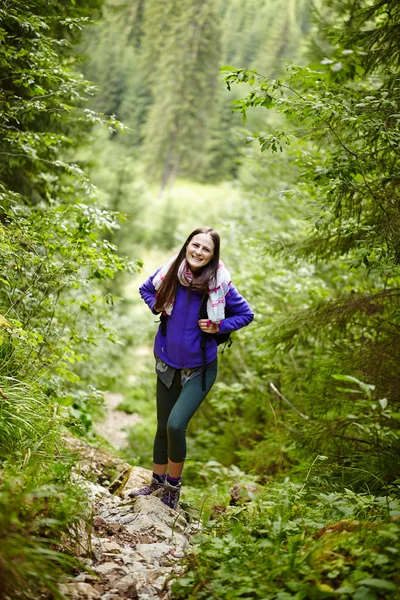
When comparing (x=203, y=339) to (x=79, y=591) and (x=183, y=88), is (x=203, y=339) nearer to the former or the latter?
(x=79, y=591)

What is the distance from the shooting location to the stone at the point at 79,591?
2.38 meters

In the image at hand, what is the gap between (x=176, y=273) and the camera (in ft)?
13.6

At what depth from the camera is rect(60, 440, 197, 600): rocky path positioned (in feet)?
A: 8.79

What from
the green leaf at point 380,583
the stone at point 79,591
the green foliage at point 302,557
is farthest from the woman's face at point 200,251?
the green leaf at point 380,583

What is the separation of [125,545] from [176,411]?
1.06 metres

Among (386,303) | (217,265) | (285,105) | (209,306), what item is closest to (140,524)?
(209,306)

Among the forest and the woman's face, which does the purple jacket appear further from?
the forest

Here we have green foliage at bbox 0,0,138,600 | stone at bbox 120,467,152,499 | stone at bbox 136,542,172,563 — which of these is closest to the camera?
green foliage at bbox 0,0,138,600

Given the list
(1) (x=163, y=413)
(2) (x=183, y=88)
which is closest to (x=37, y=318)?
(1) (x=163, y=413)

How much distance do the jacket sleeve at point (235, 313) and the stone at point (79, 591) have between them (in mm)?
2143

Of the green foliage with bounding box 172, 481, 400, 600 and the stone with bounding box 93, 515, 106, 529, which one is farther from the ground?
the stone with bounding box 93, 515, 106, 529

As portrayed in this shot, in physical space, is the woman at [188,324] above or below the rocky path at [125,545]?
above

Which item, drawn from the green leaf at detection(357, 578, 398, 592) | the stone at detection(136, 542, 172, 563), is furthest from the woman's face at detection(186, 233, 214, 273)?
the green leaf at detection(357, 578, 398, 592)

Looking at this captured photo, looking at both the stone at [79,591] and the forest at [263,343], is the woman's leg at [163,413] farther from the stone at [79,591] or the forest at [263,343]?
the stone at [79,591]
